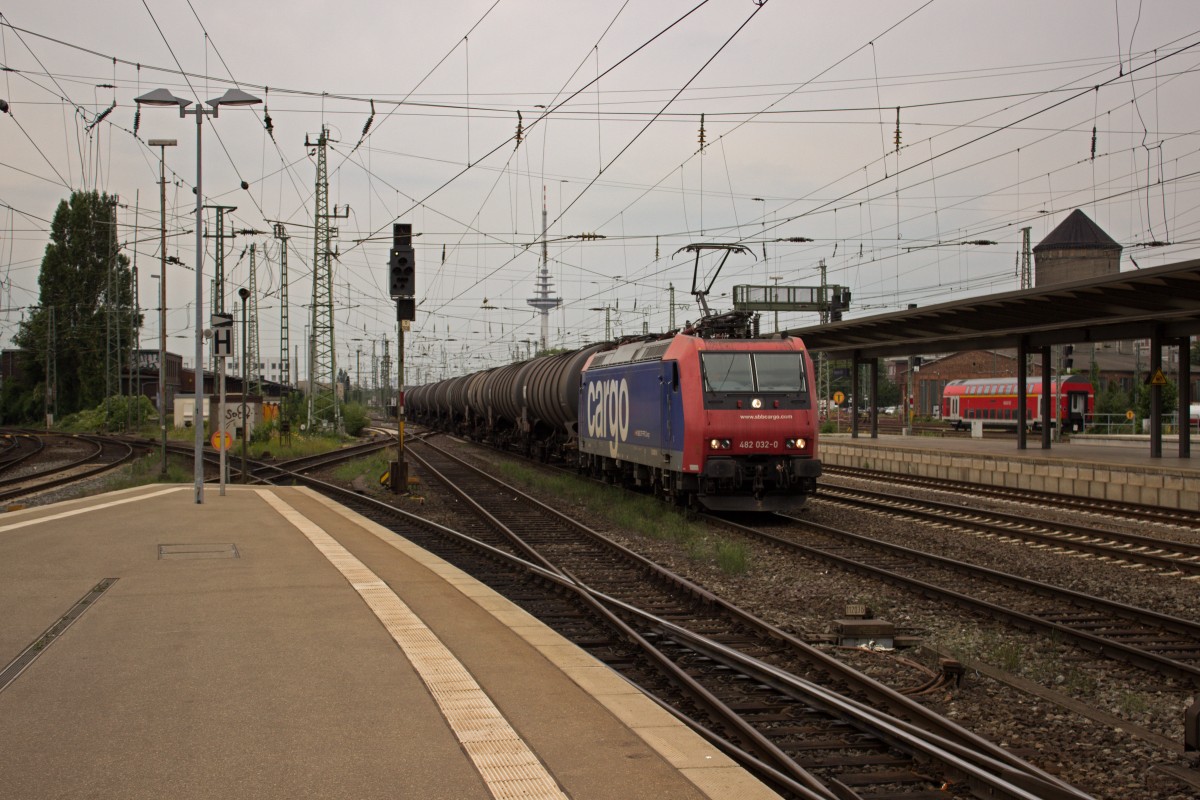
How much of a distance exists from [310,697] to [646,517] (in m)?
11.8

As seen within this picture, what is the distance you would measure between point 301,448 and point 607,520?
69.8 ft

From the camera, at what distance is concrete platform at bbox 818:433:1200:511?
1955 centimetres

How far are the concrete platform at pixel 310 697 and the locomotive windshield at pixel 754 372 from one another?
753cm

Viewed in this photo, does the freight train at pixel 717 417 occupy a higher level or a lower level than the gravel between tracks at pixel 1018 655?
higher

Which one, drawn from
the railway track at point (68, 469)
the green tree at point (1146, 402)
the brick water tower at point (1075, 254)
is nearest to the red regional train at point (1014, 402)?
the green tree at point (1146, 402)

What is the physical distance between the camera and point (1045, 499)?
67.6 feet

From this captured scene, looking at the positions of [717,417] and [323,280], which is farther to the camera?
[323,280]

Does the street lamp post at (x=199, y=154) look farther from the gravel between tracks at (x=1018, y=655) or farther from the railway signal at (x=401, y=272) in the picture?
the gravel between tracks at (x=1018, y=655)

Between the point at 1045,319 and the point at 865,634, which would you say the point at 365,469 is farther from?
the point at 865,634

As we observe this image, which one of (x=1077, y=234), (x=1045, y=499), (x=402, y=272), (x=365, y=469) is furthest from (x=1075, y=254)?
(x=402, y=272)

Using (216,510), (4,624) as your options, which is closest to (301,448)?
(216,510)

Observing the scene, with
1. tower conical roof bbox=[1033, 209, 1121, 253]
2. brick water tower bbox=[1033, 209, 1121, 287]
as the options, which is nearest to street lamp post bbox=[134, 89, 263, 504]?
brick water tower bbox=[1033, 209, 1121, 287]

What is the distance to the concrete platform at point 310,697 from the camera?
4383mm

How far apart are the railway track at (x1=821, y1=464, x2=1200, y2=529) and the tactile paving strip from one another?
1398cm
